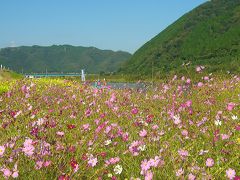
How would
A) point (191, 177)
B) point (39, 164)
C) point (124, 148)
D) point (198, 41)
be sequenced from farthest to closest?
point (198, 41)
point (124, 148)
point (39, 164)
point (191, 177)

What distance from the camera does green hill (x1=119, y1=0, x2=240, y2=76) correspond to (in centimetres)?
7631

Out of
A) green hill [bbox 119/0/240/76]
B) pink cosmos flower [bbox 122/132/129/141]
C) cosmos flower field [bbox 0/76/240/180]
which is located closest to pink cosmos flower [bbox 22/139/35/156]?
cosmos flower field [bbox 0/76/240/180]

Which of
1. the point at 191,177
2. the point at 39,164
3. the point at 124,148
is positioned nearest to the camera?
the point at 191,177

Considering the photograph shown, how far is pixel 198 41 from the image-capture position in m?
84.9

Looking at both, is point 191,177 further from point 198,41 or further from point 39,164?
point 198,41

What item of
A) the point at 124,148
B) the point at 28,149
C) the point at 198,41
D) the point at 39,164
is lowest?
the point at 124,148

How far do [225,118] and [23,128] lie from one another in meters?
2.59

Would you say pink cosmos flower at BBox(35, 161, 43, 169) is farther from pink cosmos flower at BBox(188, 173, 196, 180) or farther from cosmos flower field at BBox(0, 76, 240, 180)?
pink cosmos flower at BBox(188, 173, 196, 180)

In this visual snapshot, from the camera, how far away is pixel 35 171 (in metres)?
3.65

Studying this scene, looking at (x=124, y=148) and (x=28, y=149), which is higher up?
(x=28, y=149)

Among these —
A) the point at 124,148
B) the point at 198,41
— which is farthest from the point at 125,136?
the point at 198,41

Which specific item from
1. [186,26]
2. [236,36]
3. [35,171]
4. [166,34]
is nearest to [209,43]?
[236,36]

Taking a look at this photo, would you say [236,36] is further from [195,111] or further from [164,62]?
[195,111]

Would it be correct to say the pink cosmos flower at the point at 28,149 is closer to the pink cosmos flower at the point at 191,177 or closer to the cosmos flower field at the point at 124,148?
the cosmos flower field at the point at 124,148
